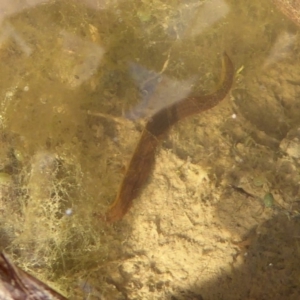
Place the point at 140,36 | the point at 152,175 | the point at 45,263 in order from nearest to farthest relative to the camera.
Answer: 1. the point at 45,263
2. the point at 152,175
3. the point at 140,36

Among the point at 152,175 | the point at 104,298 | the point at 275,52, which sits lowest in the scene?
the point at 104,298

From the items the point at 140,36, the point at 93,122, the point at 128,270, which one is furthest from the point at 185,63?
the point at 128,270

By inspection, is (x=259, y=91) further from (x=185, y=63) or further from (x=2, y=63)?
(x=2, y=63)
